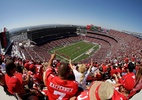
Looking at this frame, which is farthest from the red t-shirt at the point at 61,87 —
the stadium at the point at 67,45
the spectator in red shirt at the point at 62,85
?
the stadium at the point at 67,45

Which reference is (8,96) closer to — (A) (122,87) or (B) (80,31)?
(A) (122,87)

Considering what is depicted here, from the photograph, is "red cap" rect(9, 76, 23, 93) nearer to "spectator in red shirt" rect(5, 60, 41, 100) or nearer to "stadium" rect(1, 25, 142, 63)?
"spectator in red shirt" rect(5, 60, 41, 100)

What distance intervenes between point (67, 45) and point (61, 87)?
211 feet

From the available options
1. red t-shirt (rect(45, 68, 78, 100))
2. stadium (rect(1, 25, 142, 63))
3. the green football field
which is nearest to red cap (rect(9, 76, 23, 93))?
red t-shirt (rect(45, 68, 78, 100))

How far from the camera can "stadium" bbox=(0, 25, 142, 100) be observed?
3588cm

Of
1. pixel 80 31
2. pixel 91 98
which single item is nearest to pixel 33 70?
pixel 91 98

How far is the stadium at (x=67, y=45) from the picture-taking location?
3588 cm

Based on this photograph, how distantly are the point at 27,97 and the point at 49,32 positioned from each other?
64.8 m

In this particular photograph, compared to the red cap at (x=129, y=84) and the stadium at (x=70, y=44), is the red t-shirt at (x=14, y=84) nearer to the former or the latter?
the red cap at (x=129, y=84)

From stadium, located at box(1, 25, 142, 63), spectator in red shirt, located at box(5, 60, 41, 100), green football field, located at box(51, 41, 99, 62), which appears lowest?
green football field, located at box(51, 41, 99, 62)

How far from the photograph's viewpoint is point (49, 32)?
67562mm

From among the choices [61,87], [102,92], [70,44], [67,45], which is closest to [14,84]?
[61,87]

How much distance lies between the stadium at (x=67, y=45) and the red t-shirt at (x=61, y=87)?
2379 cm

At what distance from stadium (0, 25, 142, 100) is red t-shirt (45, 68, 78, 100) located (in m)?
23.8
